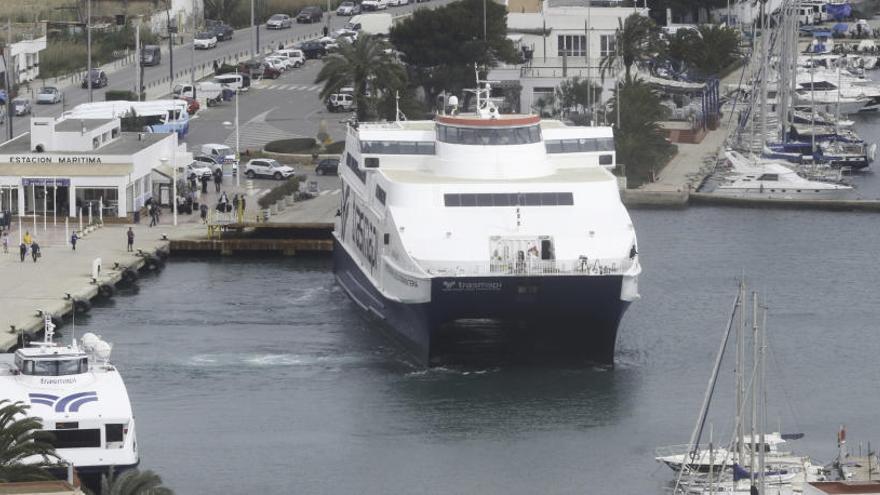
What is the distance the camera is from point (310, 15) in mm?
183250

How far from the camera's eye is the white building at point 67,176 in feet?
373

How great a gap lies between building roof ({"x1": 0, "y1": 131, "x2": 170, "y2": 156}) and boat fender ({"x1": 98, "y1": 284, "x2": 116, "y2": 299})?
16354 mm

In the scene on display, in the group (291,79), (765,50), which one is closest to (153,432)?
(765,50)

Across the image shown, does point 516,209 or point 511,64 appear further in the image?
point 511,64

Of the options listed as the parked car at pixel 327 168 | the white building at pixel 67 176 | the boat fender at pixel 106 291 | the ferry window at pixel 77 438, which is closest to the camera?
the ferry window at pixel 77 438

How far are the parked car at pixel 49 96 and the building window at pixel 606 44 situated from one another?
96.6ft

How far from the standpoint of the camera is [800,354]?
89062 millimetres

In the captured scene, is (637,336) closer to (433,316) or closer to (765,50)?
(433,316)

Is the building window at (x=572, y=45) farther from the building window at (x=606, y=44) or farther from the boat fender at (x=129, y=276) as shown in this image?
the boat fender at (x=129, y=276)

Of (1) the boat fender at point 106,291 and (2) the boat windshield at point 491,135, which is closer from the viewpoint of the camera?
(2) the boat windshield at point 491,135

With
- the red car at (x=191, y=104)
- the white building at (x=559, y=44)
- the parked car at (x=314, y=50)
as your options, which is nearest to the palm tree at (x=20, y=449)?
the red car at (x=191, y=104)

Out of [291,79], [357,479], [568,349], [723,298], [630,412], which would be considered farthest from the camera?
[291,79]

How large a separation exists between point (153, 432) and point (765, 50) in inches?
2872

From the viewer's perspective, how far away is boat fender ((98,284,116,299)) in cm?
9931
